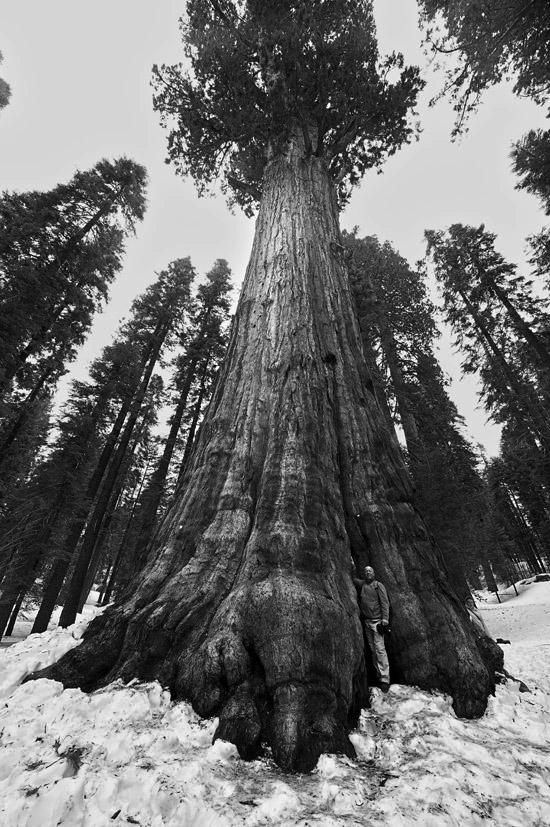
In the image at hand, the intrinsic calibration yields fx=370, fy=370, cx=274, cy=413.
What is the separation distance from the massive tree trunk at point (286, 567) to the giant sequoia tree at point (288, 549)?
13 millimetres

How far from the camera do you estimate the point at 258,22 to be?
962cm

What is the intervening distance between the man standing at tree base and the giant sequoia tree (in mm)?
128

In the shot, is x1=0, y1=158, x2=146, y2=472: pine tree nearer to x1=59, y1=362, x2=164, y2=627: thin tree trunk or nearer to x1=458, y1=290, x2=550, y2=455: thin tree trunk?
x1=59, y1=362, x2=164, y2=627: thin tree trunk

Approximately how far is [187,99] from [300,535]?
11830 mm

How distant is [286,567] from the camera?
322 cm

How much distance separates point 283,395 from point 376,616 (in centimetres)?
254

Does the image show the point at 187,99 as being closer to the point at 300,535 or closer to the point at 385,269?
the point at 300,535

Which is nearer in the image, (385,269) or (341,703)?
(341,703)

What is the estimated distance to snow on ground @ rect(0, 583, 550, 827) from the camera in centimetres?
171

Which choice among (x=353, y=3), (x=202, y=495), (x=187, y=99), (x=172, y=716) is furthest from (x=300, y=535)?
(x=353, y=3)

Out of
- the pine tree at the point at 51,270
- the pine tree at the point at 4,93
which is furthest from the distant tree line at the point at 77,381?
the pine tree at the point at 4,93

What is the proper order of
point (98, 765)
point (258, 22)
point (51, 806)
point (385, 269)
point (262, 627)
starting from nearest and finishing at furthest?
1. point (51, 806)
2. point (98, 765)
3. point (262, 627)
4. point (258, 22)
5. point (385, 269)

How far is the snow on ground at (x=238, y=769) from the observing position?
171cm

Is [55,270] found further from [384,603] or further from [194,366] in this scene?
[384,603]
